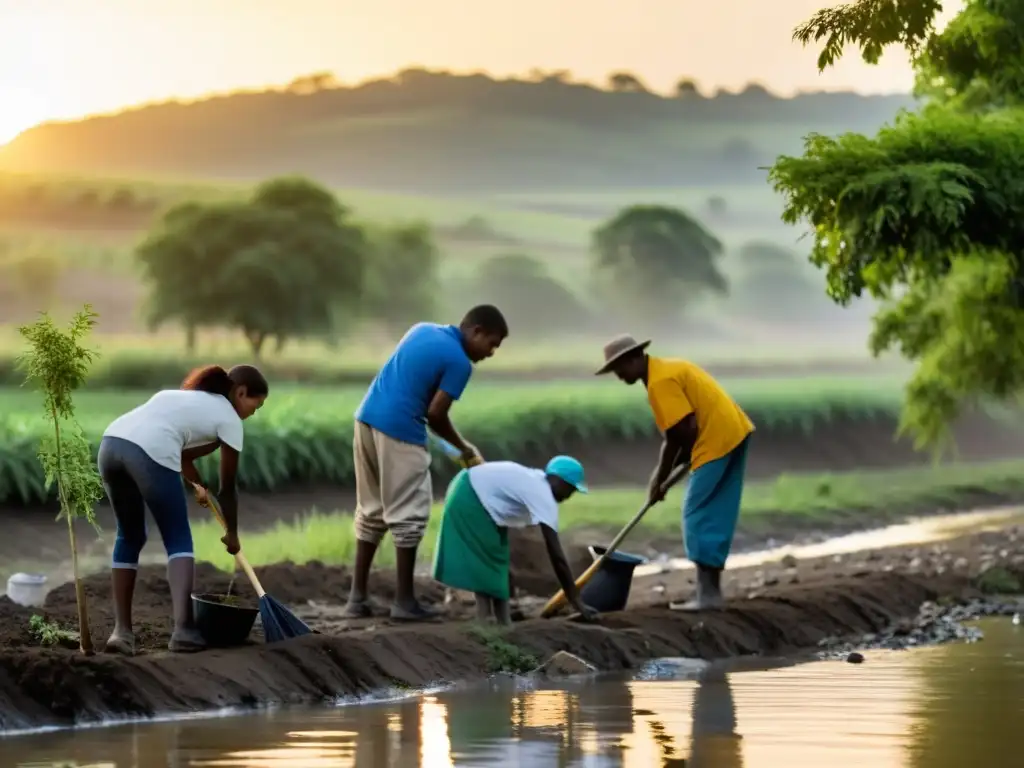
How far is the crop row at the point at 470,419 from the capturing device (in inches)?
909

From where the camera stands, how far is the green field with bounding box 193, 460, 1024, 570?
1819 cm

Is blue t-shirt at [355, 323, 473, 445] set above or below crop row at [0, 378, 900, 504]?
above

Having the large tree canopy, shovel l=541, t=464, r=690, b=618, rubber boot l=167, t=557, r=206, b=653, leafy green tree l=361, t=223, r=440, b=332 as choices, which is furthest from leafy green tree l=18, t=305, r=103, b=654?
leafy green tree l=361, t=223, r=440, b=332

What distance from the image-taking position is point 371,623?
40.8ft

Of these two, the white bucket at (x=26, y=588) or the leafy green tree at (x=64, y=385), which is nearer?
the leafy green tree at (x=64, y=385)

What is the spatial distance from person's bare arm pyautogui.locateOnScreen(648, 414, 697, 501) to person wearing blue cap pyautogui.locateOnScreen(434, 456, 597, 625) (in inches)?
36.9

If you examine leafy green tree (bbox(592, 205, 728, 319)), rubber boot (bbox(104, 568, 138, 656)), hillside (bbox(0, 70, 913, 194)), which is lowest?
rubber boot (bbox(104, 568, 138, 656))

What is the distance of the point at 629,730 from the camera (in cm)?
930

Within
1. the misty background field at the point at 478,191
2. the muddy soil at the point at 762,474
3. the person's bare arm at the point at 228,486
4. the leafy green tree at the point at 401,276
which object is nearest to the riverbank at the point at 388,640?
the person's bare arm at the point at 228,486

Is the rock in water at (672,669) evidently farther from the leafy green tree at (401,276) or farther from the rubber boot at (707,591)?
the leafy green tree at (401,276)

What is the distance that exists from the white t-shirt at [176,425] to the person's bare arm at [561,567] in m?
2.17

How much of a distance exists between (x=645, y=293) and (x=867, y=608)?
57.3 m

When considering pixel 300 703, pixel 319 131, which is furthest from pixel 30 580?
pixel 319 131

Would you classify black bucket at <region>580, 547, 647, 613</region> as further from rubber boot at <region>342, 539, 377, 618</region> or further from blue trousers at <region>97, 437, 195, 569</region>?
blue trousers at <region>97, 437, 195, 569</region>
